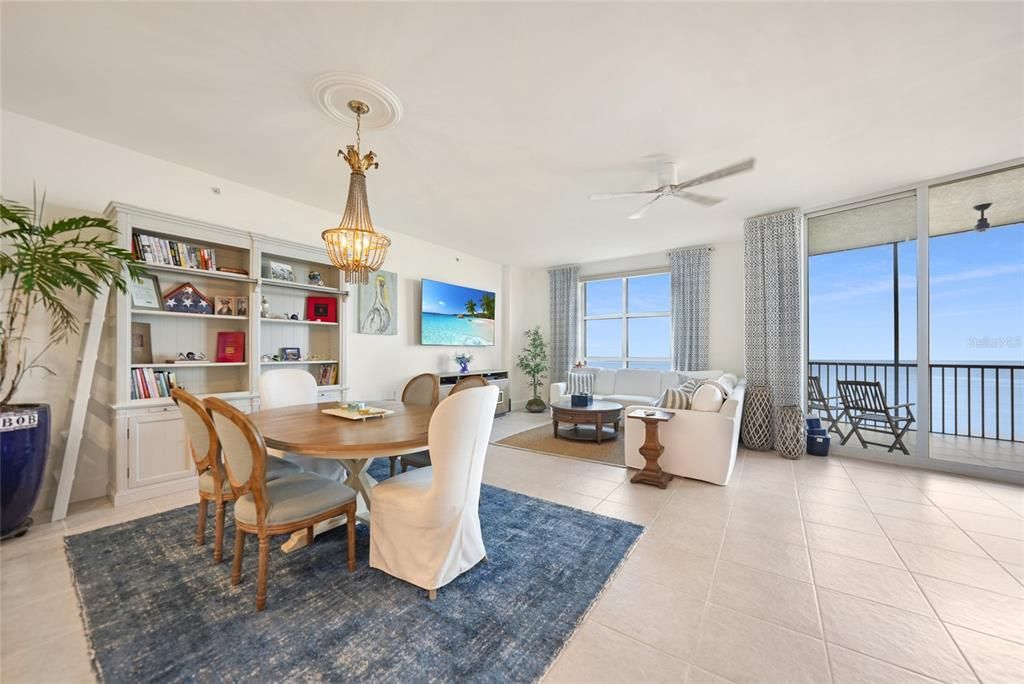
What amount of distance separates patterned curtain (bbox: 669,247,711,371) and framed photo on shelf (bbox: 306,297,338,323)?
4.73m

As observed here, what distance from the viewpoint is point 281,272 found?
3.67 m

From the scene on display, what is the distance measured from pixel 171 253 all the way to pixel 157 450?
60.2 inches

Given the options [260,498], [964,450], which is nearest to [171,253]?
[260,498]

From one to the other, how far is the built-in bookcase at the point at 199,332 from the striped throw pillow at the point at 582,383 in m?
3.58

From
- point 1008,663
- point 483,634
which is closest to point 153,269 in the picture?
point 483,634

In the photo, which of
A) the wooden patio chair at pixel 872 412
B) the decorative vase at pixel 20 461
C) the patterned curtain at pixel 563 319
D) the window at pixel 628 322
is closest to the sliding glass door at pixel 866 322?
the wooden patio chair at pixel 872 412

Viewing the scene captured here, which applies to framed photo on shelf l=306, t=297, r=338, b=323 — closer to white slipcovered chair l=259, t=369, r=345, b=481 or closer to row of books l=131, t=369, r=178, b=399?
white slipcovered chair l=259, t=369, r=345, b=481

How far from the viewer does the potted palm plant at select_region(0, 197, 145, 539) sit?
2.09 m

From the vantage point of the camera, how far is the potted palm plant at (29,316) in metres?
2.09

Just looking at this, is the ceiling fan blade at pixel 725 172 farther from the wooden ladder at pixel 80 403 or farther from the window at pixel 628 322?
the wooden ladder at pixel 80 403

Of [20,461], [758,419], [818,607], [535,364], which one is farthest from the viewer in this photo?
[535,364]

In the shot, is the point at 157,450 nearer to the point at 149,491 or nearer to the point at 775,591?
the point at 149,491

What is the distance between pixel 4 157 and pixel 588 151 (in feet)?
12.9

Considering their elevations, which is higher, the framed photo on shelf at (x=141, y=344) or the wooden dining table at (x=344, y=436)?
the framed photo on shelf at (x=141, y=344)
